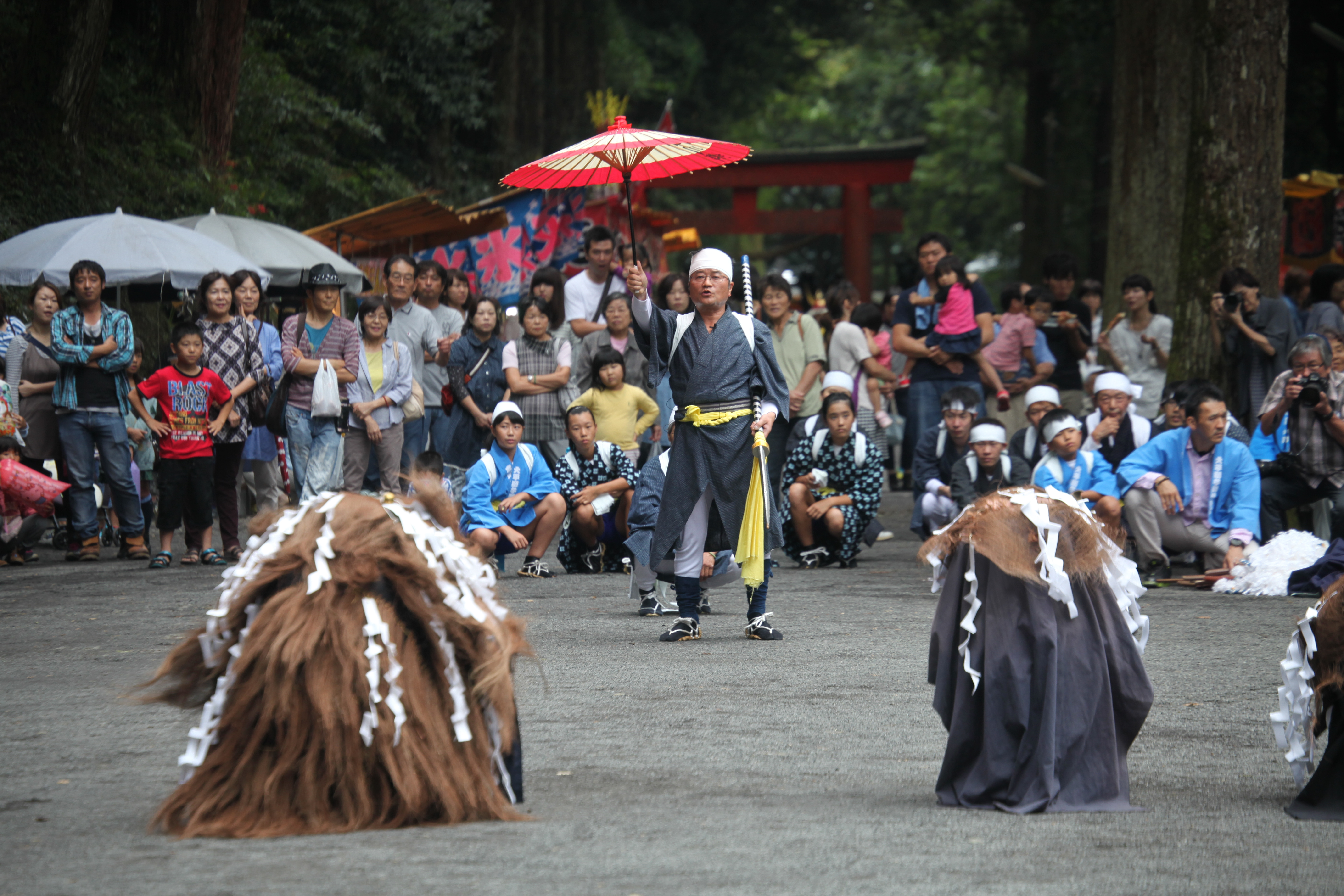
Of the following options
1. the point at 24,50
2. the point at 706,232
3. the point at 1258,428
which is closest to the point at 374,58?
the point at 24,50

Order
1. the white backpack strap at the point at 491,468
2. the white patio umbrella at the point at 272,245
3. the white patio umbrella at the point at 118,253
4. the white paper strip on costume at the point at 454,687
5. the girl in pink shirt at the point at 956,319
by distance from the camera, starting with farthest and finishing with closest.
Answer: the white patio umbrella at the point at 272,245
the girl in pink shirt at the point at 956,319
the white patio umbrella at the point at 118,253
the white backpack strap at the point at 491,468
the white paper strip on costume at the point at 454,687

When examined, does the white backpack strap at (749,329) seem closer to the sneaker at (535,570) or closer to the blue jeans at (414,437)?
the sneaker at (535,570)

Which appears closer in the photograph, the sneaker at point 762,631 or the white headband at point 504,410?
the sneaker at point 762,631

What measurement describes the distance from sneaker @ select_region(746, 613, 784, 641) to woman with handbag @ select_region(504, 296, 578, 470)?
13.1 feet

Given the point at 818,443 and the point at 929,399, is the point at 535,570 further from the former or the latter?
the point at 929,399

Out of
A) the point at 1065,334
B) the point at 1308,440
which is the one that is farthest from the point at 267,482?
the point at 1308,440

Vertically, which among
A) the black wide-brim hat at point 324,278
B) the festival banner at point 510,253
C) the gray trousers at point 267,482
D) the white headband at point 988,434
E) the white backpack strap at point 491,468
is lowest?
the gray trousers at point 267,482

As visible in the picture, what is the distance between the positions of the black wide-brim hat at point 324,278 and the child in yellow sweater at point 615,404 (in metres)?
1.90

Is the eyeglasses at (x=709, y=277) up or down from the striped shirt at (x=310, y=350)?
A: up

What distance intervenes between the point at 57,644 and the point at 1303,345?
24.8ft

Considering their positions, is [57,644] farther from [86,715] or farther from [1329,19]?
[1329,19]

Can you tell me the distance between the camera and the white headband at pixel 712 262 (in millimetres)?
7363

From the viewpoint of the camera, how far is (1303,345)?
32.1ft

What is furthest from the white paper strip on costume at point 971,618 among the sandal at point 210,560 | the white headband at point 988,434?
the sandal at point 210,560
